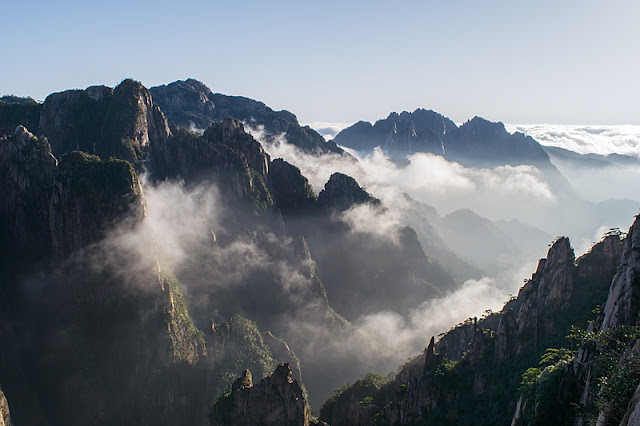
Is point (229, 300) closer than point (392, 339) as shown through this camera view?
Yes

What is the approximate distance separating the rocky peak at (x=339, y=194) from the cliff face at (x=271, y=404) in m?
109

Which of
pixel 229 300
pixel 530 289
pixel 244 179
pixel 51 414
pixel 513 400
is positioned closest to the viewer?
pixel 513 400

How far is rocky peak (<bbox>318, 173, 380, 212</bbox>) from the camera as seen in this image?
175125 mm

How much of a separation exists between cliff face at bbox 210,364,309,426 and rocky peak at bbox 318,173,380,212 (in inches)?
4286

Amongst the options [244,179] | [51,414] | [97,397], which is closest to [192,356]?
[97,397]

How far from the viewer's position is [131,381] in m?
94.0

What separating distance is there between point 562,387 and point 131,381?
9009 cm

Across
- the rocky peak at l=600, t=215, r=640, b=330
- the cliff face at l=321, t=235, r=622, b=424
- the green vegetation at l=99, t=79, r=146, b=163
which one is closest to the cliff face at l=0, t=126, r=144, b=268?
the green vegetation at l=99, t=79, r=146, b=163

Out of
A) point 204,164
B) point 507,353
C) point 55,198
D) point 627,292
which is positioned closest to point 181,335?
point 55,198

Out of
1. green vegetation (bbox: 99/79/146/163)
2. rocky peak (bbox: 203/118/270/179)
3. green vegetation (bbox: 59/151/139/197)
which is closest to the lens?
green vegetation (bbox: 59/151/139/197)

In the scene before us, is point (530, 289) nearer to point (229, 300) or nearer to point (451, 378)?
point (451, 378)

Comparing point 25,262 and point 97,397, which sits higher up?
point 25,262

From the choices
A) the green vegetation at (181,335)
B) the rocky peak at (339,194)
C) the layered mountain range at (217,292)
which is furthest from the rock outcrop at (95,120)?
the rocky peak at (339,194)

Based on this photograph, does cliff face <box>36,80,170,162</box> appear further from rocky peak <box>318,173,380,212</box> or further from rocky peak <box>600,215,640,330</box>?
rocky peak <box>600,215,640,330</box>
